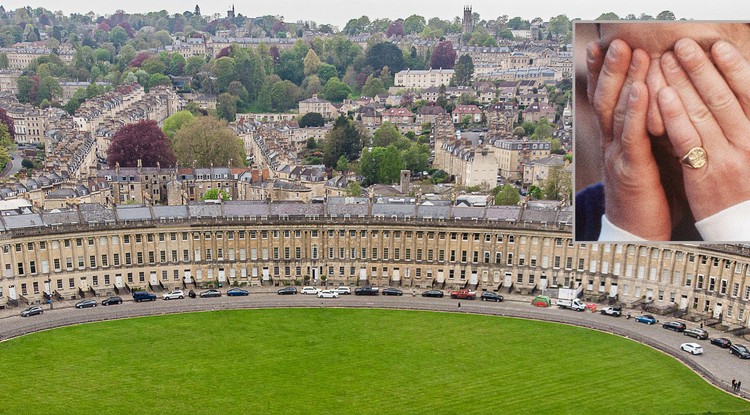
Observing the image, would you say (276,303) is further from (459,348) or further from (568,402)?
(568,402)

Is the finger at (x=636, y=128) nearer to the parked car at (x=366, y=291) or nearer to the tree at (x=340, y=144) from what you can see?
the parked car at (x=366, y=291)

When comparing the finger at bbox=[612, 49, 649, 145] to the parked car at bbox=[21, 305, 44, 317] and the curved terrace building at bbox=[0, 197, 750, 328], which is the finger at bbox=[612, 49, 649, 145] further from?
the parked car at bbox=[21, 305, 44, 317]

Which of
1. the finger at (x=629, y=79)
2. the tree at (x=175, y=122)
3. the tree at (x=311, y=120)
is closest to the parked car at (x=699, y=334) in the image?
the finger at (x=629, y=79)

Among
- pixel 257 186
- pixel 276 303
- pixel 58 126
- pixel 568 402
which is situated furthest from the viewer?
pixel 58 126

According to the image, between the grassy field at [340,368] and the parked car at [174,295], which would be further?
the parked car at [174,295]

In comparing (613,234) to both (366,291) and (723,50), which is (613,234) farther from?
(366,291)

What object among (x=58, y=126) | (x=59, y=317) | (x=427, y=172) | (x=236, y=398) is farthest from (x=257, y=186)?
(x=58, y=126)

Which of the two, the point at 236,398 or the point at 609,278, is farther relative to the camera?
the point at 609,278
